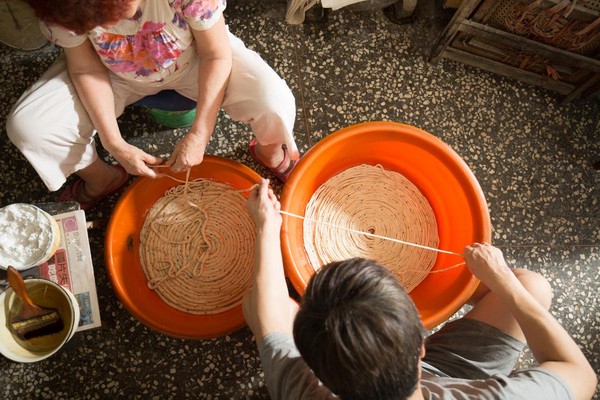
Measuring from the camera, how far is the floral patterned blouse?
2.83ft

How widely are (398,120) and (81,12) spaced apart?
96cm

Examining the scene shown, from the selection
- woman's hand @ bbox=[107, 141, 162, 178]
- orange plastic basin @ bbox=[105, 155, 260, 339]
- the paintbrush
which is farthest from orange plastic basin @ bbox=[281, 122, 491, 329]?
the paintbrush

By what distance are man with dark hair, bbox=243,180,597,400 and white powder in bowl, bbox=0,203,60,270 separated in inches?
17.4

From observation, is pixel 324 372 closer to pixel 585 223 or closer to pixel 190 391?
pixel 190 391

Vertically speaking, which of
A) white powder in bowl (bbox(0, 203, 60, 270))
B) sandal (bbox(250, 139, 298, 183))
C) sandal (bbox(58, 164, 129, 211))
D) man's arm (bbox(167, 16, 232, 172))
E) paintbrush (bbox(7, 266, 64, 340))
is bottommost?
paintbrush (bbox(7, 266, 64, 340))

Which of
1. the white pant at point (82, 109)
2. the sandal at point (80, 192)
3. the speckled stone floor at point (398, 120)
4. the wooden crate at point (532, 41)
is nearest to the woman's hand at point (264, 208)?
the white pant at point (82, 109)

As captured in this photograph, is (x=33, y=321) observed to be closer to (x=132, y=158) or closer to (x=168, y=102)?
(x=132, y=158)

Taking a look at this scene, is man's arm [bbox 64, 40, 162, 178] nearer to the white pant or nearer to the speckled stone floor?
→ the white pant

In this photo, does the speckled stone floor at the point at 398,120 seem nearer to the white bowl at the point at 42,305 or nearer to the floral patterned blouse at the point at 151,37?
the white bowl at the point at 42,305

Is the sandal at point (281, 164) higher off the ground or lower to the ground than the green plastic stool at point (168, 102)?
lower

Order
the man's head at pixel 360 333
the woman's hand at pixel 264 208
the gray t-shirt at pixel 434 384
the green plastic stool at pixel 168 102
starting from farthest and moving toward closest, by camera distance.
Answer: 1. the green plastic stool at pixel 168 102
2. the woman's hand at pixel 264 208
3. the gray t-shirt at pixel 434 384
4. the man's head at pixel 360 333

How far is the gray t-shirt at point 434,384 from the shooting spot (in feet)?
2.43

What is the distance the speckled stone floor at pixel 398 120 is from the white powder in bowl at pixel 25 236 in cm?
25

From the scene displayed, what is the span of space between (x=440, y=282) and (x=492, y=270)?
0.20 m
